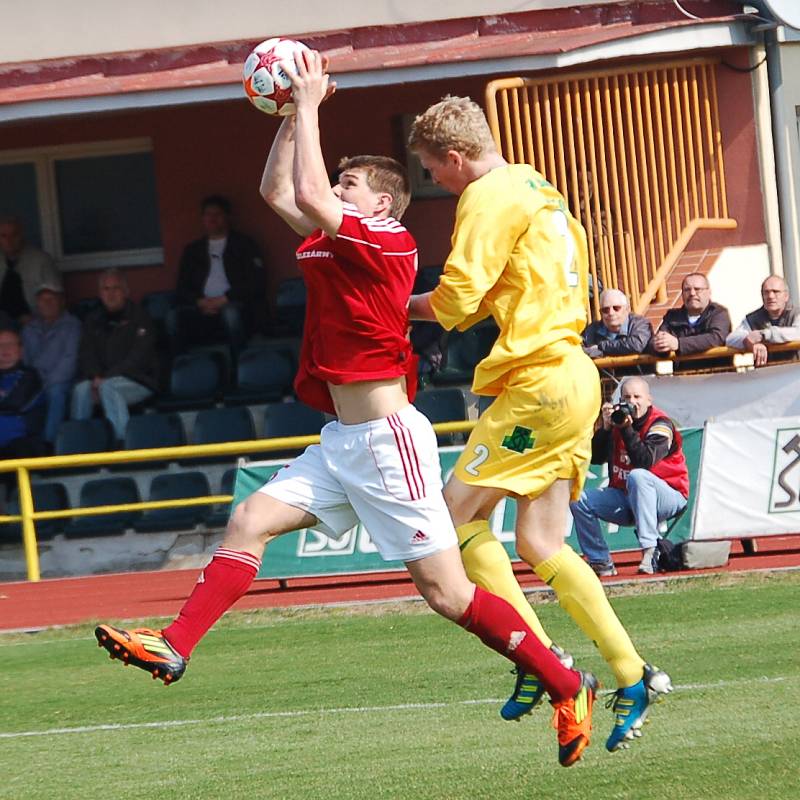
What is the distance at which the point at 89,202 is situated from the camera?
18.9 metres

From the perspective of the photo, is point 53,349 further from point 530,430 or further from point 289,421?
point 530,430

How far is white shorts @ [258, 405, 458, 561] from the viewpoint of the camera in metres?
5.94

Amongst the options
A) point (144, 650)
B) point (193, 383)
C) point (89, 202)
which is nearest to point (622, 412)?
point (193, 383)

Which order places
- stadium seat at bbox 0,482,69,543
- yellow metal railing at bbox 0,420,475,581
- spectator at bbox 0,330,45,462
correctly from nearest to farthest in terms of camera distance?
1. yellow metal railing at bbox 0,420,475,581
2. stadium seat at bbox 0,482,69,543
3. spectator at bbox 0,330,45,462

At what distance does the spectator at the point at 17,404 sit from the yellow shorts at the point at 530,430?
34.6 feet

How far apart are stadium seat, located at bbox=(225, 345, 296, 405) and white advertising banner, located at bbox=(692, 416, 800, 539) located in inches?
199

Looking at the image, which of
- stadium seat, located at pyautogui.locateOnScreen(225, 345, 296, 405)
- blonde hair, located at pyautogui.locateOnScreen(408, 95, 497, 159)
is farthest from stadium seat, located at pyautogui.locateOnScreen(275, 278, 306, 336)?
blonde hair, located at pyautogui.locateOnScreen(408, 95, 497, 159)

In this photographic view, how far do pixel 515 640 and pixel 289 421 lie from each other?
9.72 meters

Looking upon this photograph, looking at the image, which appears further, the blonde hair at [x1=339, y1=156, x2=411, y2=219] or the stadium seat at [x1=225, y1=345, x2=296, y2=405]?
the stadium seat at [x1=225, y1=345, x2=296, y2=405]

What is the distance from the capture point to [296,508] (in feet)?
19.8

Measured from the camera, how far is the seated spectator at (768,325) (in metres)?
14.1

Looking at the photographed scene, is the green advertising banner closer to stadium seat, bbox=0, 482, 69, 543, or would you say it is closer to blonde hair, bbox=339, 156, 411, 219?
stadium seat, bbox=0, 482, 69, 543

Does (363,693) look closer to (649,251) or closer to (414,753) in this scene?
(414,753)

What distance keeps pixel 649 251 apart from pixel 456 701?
8218mm
